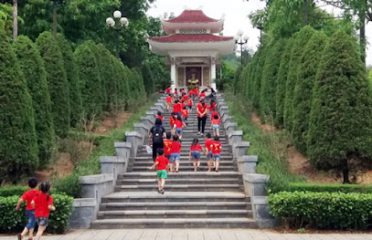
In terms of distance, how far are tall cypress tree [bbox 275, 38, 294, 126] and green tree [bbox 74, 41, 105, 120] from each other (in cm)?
723

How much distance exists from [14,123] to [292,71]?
971 cm

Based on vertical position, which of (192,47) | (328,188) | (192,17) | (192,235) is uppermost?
(192,17)

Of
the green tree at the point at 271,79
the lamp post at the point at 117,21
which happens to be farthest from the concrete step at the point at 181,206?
the lamp post at the point at 117,21

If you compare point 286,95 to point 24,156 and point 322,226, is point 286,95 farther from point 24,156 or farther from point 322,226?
point 24,156

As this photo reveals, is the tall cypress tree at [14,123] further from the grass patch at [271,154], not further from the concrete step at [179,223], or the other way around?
the grass patch at [271,154]

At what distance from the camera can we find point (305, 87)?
55.8ft

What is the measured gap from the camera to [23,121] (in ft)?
45.7

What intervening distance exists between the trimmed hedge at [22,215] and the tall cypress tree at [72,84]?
7.91m

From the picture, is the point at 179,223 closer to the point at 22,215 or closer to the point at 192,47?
the point at 22,215

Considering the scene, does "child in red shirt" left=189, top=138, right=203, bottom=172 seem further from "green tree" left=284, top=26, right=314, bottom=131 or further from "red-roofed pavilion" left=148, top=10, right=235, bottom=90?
"red-roofed pavilion" left=148, top=10, right=235, bottom=90

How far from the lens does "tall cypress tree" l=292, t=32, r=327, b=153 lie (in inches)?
647

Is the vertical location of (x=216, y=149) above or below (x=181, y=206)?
above

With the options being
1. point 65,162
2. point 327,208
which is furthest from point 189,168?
point 327,208

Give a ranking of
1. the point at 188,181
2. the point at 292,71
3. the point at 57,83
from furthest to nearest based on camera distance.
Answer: the point at 292,71, the point at 57,83, the point at 188,181
